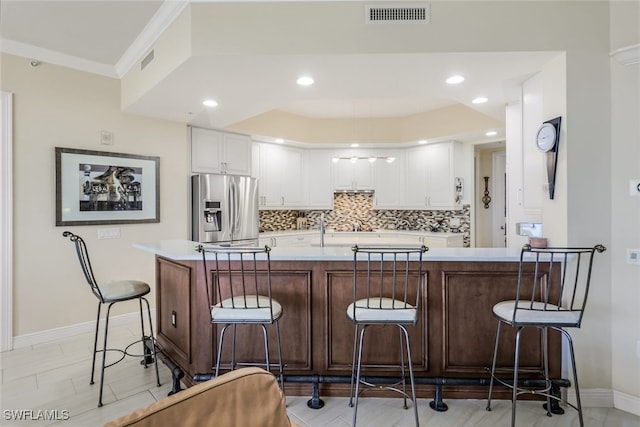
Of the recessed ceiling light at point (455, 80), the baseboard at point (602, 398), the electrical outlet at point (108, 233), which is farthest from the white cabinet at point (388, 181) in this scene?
the electrical outlet at point (108, 233)

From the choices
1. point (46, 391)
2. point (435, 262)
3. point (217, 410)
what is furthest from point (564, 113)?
point (46, 391)

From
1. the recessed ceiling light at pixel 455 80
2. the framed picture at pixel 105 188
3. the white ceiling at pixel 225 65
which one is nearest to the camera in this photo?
the white ceiling at pixel 225 65

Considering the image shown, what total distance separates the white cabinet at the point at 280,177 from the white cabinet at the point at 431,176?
1840 mm

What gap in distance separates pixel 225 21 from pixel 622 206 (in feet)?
9.66

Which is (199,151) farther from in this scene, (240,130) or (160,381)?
(160,381)

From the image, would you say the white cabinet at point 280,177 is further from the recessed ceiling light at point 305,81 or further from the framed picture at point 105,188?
the recessed ceiling light at point 305,81

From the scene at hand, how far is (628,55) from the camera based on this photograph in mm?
2135

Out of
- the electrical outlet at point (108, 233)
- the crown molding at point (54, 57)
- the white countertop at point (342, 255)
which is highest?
the crown molding at point (54, 57)

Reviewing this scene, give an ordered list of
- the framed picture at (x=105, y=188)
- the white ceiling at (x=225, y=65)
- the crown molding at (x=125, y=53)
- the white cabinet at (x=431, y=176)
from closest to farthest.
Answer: the white ceiling at (x=225, y=65) < the crown molding at (x=125, y=53) < the framed picture at (x=105, y=188) < the white cabinet at (x=431, y=176)

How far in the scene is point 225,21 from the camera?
231 cm

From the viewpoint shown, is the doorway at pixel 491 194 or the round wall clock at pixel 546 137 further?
the doorway at pixel 491 194

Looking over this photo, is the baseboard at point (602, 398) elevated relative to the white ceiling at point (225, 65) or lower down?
lower down

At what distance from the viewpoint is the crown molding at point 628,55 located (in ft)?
6.90

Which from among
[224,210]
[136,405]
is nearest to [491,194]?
[224,210]
